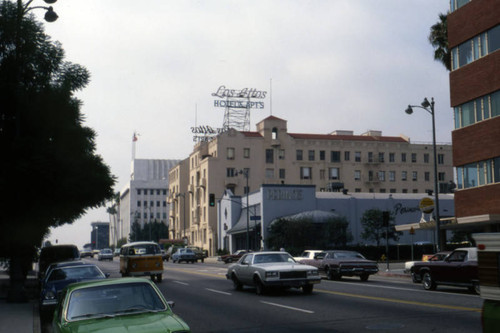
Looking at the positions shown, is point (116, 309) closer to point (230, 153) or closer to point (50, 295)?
point (50, 295)

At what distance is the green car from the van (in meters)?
20.0

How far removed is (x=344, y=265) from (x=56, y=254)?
45.0 ft

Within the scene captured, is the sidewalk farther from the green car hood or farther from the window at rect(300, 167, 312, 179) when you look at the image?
the window at rect(300, 167, 312, 179)

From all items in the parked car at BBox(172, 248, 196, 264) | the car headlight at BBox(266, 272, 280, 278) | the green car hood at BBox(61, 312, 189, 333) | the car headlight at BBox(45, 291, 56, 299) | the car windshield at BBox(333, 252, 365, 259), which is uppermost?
the car windshield at BBox(333, 252, 365, 259)

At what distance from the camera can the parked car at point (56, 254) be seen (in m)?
27.4

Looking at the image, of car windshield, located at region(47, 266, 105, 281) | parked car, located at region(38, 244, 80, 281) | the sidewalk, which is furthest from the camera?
parked car, located at region(38, 244, 80, 281)

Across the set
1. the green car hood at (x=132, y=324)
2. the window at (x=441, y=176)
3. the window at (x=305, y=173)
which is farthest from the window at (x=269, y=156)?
the green car hood at (x=132, y=324)

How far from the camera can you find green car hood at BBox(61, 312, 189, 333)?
6989mm

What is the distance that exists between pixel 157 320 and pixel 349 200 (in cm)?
6416

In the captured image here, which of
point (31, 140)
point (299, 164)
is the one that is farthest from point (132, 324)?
point (299, 164)

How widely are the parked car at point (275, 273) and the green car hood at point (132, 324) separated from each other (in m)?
11.3

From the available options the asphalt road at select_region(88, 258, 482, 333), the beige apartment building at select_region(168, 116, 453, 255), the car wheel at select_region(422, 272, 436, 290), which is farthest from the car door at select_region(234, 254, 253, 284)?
the beige apartment building at select_region(168, 116, 453, 255)

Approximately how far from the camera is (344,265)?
2658cm

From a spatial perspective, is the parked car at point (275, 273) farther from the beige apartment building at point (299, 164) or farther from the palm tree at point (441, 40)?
the beige apartment building at point (299, 164)
